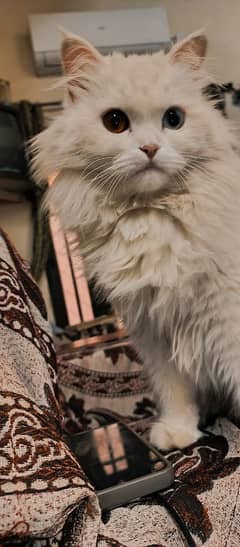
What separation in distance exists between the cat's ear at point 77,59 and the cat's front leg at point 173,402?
1.68 feet

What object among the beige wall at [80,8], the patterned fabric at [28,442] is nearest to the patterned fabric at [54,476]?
the patterned fabric at [28,442]

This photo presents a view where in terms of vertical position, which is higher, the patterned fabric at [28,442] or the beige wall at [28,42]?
the beige wall at [28,42]

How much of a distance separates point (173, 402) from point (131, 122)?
536 millimetres

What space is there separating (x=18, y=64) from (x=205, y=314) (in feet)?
6.65

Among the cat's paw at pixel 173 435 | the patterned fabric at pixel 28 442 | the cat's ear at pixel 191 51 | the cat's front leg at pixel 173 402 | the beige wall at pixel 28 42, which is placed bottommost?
the cat's paw at pixel 173 435

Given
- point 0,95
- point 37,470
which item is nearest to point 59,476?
point 37,470

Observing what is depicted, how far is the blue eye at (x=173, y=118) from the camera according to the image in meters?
0.80

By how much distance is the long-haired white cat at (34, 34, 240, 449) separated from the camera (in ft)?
2.54

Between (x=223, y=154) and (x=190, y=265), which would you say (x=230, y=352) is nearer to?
(x=190, y=265)

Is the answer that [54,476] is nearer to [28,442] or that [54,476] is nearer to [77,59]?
[28,442]

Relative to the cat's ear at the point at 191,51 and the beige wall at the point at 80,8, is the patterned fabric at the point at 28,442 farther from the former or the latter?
the beige wall at the point at 80,8

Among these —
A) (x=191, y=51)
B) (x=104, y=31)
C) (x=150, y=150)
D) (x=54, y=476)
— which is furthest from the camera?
(x=104, y=31)

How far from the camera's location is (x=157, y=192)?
0.80m

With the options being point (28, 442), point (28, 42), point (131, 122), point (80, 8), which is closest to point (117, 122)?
point (131, 122)
